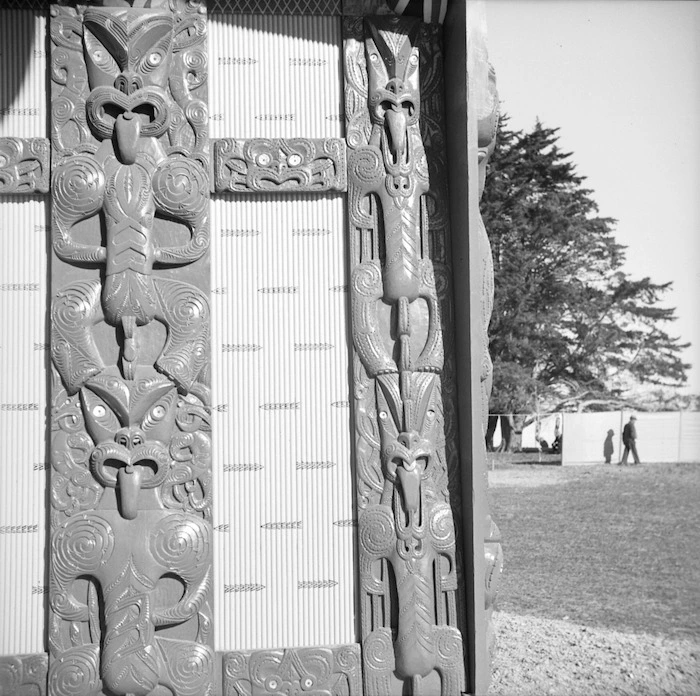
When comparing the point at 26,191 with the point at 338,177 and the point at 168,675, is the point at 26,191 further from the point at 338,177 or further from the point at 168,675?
the point at 168,675

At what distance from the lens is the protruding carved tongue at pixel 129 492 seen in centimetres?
475

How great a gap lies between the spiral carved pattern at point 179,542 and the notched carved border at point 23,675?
0.82 m

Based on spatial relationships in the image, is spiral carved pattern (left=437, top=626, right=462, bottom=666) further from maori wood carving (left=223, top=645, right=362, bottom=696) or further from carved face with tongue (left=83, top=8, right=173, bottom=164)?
carved face with tongue (left=83, top=8, right=173, bottom=164)

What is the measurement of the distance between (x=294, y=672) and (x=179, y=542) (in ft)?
3.09

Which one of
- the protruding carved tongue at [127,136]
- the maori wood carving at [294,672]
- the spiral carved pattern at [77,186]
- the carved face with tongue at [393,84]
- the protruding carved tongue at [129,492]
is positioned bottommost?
the maori wood carving at [294,672]

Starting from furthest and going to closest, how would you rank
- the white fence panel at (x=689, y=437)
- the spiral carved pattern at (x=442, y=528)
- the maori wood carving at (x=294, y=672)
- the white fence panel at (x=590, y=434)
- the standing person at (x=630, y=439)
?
the white fence panel at (x=590, y=434), the white fence panel at (x=689, y=437), the standing person at (x=630, y=439), the spiral carved pattern at (x=442, y=528), the maori wood carving at (x=294, y=672)

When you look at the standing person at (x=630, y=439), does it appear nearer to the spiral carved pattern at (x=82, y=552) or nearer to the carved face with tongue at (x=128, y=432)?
the carved face with tongue at (x=128, y=432)

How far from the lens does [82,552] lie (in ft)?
15.5

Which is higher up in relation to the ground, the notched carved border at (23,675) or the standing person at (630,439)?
the standing person at (630,439)

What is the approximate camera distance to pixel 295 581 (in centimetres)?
493

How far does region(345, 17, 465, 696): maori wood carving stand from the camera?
16.0 ft

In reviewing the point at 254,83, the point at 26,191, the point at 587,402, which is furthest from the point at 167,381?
the point at 587,402

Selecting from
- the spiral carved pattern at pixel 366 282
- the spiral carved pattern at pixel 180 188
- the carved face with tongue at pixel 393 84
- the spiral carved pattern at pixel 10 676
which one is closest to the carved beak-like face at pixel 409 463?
the spiral carved pattern at pixel 366 282

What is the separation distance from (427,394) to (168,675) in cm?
203
